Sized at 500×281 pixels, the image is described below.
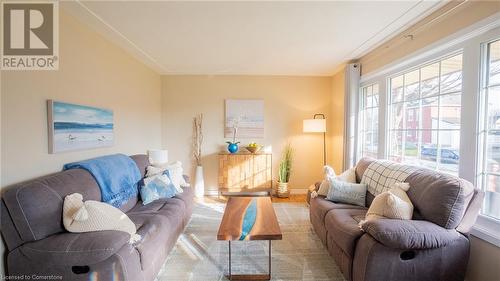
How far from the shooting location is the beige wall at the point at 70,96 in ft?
5.62

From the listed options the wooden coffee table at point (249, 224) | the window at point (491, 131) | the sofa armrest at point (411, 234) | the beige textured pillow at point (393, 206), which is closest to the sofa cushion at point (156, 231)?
the wooden coffee table at point (249, 224)

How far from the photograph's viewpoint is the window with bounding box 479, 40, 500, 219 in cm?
178

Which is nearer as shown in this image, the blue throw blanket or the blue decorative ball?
the blue throw blanket

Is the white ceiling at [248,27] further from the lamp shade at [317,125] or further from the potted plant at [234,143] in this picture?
the potted plant at [234,143]

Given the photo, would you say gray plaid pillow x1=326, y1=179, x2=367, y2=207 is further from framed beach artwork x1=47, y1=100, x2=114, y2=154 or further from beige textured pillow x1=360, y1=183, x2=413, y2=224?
framed beach artwork x1=47, y1=100, x2=114, y2=154

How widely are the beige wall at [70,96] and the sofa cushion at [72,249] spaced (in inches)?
22.3

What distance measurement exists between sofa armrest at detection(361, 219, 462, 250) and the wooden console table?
2735 millimetres

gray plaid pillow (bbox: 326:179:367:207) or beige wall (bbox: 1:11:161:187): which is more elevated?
beige wall (bbox: 1:11:161:187)

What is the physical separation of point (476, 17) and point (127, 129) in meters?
4.02

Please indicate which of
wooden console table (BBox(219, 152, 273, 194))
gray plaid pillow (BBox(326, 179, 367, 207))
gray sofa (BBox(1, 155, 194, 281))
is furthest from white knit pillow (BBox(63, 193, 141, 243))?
wooden console table (BBox(219, 152, 273, 194))

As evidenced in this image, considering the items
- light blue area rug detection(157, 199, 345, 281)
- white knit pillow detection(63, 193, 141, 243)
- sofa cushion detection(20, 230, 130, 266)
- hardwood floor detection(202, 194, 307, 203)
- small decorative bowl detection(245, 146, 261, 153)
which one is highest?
small decorative bowl detection(245, 146, 261, 153)

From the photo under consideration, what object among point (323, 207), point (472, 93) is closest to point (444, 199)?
point (472, 93)

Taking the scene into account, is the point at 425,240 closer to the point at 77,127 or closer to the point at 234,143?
the point at 77,127

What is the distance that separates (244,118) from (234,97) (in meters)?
0.47
